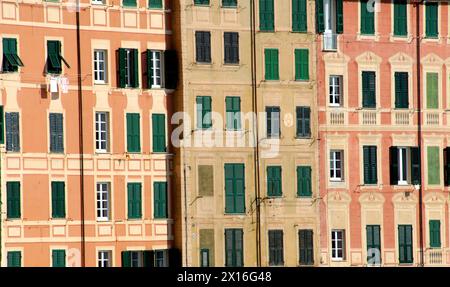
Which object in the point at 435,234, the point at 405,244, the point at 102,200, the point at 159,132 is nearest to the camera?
the point at 102,200

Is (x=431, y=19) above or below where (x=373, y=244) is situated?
above

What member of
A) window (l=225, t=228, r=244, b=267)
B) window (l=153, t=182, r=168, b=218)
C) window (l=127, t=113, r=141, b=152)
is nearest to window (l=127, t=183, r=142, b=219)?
window (l=153, t=182, r=168, b=218)

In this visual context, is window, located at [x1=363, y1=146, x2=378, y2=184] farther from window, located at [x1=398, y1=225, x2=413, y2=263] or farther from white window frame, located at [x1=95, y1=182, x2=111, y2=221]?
white window frame, located at [x1=95, y1=182, x2=111, y2=221]

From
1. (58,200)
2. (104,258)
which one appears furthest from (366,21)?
(58,200)

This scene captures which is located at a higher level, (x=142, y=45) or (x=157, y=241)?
(x=142, y=45)

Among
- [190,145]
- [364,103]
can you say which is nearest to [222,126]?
[190,145]

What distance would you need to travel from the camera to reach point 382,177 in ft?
230

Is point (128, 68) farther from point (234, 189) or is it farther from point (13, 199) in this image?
point (13, 199)

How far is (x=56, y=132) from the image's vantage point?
63781mm

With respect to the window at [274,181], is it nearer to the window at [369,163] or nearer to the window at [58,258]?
the window at [369,163]

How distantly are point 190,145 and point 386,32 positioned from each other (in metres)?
9.53

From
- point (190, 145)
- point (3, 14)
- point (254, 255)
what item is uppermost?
point (3, 14)

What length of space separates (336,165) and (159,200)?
25.0 ft

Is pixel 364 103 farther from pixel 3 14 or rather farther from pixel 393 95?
pixel 3 14
